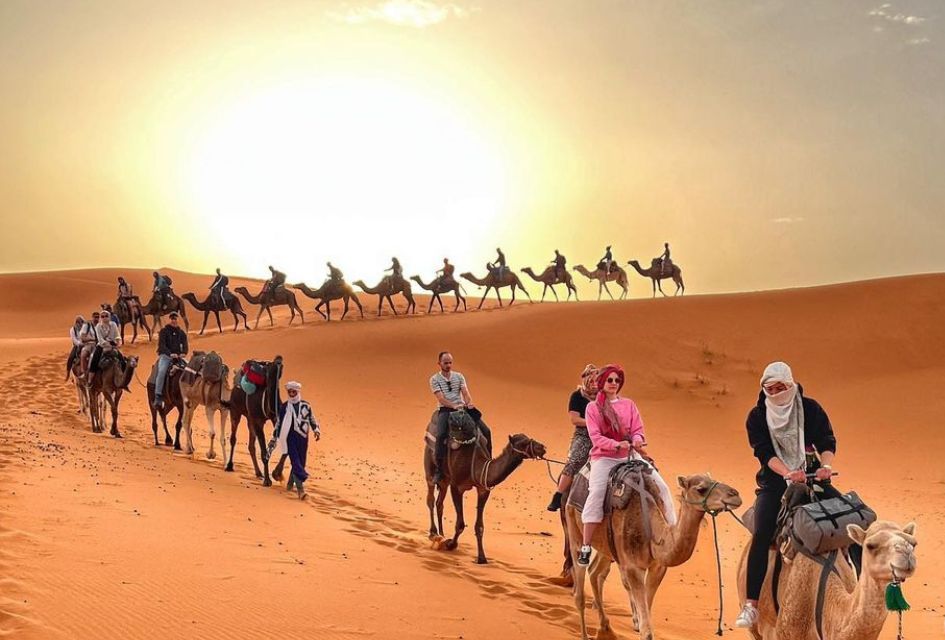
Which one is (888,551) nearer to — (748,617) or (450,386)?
(748,617)

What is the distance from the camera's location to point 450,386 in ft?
38.3

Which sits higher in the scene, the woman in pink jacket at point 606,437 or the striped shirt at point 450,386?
the striped shirt at point 450,386

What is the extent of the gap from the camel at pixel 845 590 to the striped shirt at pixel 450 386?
6.07 meters

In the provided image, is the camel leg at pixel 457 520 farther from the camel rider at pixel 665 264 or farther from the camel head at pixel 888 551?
the camel rider at pixel 665 264

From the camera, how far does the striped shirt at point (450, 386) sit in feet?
38.1

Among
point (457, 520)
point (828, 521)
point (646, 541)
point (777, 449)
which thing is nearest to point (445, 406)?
point (457, 520)

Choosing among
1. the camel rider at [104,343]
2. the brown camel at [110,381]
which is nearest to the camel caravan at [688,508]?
the brown camel at [110,381]

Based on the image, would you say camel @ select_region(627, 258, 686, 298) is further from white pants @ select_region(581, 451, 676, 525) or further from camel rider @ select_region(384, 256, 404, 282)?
white pants @ select_region(581, 451, 676, 525)

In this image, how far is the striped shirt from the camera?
11.6 m

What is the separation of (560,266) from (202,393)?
28.9 meters

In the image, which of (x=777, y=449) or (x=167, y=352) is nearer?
(x=777, y=449)

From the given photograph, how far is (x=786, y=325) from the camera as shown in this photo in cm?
3359

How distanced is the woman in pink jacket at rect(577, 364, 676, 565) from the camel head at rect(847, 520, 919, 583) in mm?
3212

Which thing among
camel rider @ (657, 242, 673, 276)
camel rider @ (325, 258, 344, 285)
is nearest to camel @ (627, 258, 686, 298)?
camel rider @ (657, 242, 673, 276)
